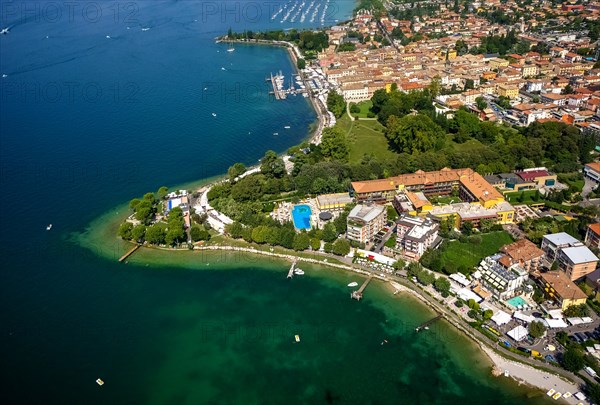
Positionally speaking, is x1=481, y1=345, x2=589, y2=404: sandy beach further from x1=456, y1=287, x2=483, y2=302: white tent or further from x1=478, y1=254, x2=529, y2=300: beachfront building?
x1=478, y1=254, x2=529, y2=300: beachfront building

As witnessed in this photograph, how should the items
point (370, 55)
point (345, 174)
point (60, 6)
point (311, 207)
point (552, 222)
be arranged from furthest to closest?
point (60, 6), point (370, 55), point (345, 174), point (311, 207), point (552, 222)

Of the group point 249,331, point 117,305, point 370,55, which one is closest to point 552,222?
point 249,331

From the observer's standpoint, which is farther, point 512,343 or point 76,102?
point 76,102

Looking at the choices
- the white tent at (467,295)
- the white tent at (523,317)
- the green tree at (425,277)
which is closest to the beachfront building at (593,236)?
the white tent at (523,317)

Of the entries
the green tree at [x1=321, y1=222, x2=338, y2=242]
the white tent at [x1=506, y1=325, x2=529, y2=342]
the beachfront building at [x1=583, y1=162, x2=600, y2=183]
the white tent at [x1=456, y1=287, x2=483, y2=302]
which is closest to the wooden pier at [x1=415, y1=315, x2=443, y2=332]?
the white tent at [x1=456, y1=287, x2=483, y2=302]

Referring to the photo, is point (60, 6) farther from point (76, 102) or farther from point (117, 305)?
point (117, 305)
